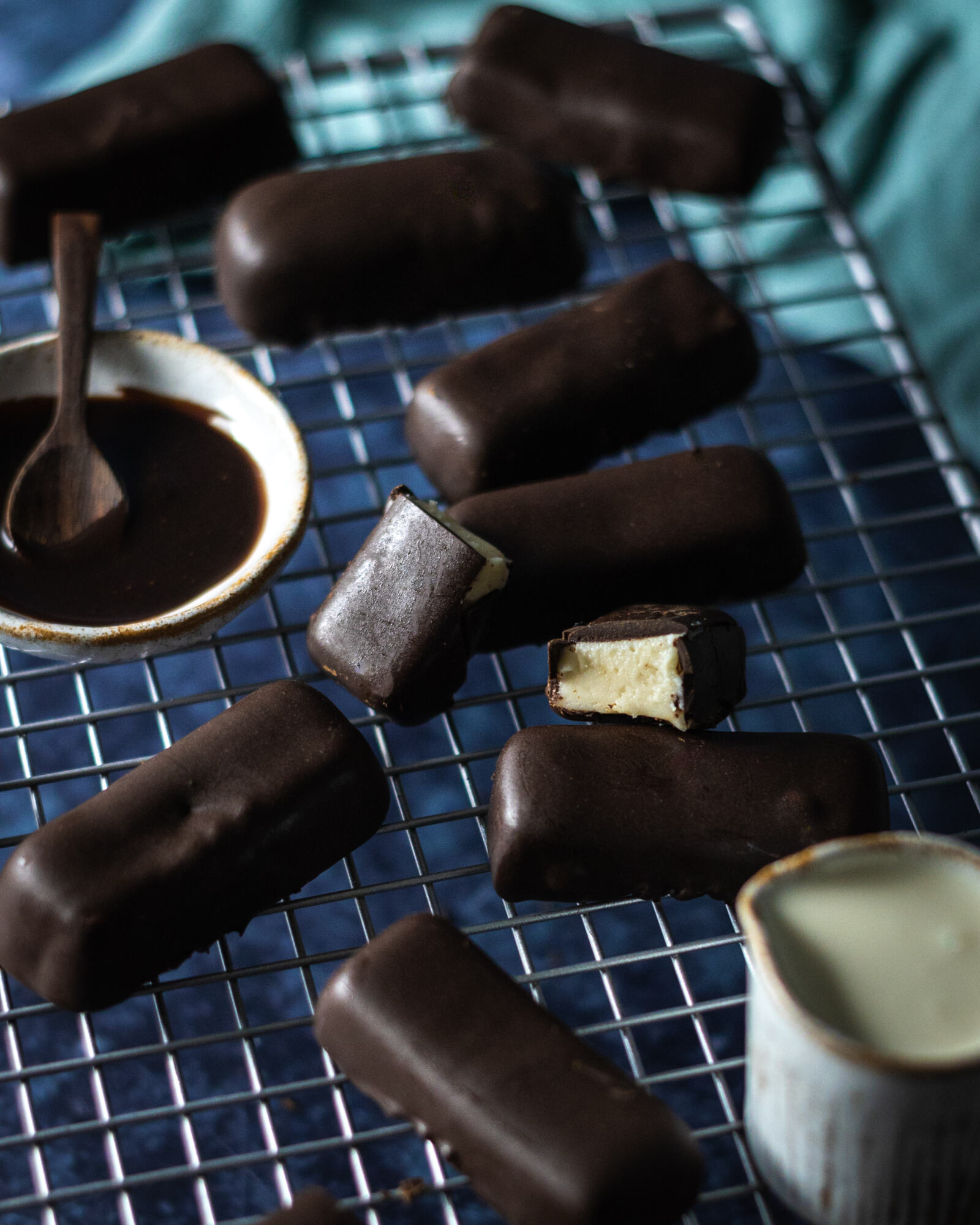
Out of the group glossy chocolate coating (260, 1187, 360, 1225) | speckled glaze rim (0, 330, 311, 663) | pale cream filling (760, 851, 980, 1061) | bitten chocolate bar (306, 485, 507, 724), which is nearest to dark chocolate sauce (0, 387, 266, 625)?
speckled glaze rim (0, 330, 311, 663)

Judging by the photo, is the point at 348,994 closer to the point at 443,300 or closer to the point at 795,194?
the point at 443,300

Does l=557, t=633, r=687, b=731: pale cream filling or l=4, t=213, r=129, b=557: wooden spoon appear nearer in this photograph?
l=557, t=633, r=687, b=731: pale cream filling

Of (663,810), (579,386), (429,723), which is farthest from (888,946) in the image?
(429,723)

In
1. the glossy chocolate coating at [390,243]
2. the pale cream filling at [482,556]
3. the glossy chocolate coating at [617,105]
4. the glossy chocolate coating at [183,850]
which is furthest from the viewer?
the glossy chocolate coating at [617,105]

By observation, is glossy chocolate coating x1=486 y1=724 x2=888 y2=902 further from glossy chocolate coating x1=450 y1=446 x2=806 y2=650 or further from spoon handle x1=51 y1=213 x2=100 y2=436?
spoon handle x1=51 y1=213 x2=100 y2=436

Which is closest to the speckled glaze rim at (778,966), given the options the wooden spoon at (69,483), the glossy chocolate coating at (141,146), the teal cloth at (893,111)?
the wooden spoon at (69,483)

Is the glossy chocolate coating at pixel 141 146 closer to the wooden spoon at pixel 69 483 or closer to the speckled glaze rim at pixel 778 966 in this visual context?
the wooden spoon at pixel 69 483

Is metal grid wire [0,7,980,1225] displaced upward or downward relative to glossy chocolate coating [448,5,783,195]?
downward
